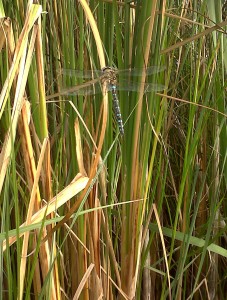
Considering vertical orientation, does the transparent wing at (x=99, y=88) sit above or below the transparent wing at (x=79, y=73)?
below

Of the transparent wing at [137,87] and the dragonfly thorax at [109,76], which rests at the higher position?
the dragonfly thorax at [109,76]

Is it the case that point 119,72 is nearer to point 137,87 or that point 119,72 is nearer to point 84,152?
point 137,87

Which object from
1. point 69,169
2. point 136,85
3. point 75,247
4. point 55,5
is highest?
point 55,5

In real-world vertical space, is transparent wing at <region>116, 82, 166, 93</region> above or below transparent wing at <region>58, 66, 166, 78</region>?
below

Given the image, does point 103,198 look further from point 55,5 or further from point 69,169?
point 55,5

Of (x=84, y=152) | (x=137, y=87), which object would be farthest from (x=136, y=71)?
(x=84, y=152)

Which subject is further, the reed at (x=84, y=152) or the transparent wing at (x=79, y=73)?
the transparent wing at (x=79, y=73)

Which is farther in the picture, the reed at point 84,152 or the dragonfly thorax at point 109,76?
the dragonfly thorax at point 109,76

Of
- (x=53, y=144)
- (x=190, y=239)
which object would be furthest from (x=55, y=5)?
(x=190, y=239)
